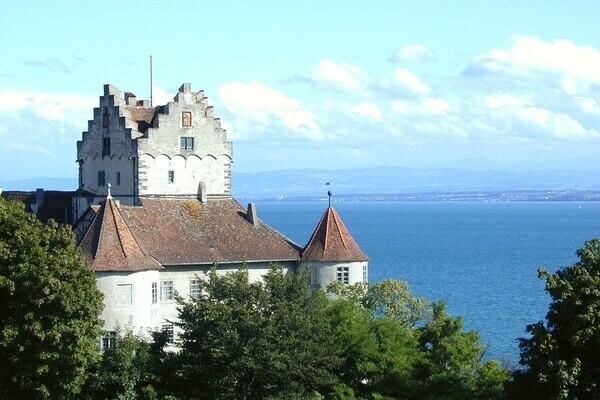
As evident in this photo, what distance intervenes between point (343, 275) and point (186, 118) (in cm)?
1091

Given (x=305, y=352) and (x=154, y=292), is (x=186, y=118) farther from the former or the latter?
(x=305, y=352)

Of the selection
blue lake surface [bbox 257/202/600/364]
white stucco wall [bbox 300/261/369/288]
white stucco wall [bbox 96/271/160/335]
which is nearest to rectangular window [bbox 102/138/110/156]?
white stucco wall [bbox 96/271/160/335]

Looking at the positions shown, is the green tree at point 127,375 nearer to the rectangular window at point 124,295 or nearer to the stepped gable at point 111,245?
the rectangular window at point 124,295

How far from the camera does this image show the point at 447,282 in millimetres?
118938

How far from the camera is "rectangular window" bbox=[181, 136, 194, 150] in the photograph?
62938 millimetres

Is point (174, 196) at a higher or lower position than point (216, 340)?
higher

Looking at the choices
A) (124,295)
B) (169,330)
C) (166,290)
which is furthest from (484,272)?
(124,295)

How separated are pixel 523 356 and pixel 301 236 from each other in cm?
13846

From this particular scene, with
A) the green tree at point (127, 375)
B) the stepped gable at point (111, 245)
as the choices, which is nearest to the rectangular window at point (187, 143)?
the stepped gable at point (111, 245)

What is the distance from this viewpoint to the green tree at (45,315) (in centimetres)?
4356

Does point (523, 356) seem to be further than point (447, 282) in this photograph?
No

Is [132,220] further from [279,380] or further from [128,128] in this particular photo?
[279,380]

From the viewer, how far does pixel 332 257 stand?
59.0m

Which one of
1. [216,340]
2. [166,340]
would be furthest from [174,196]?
[216,340]
